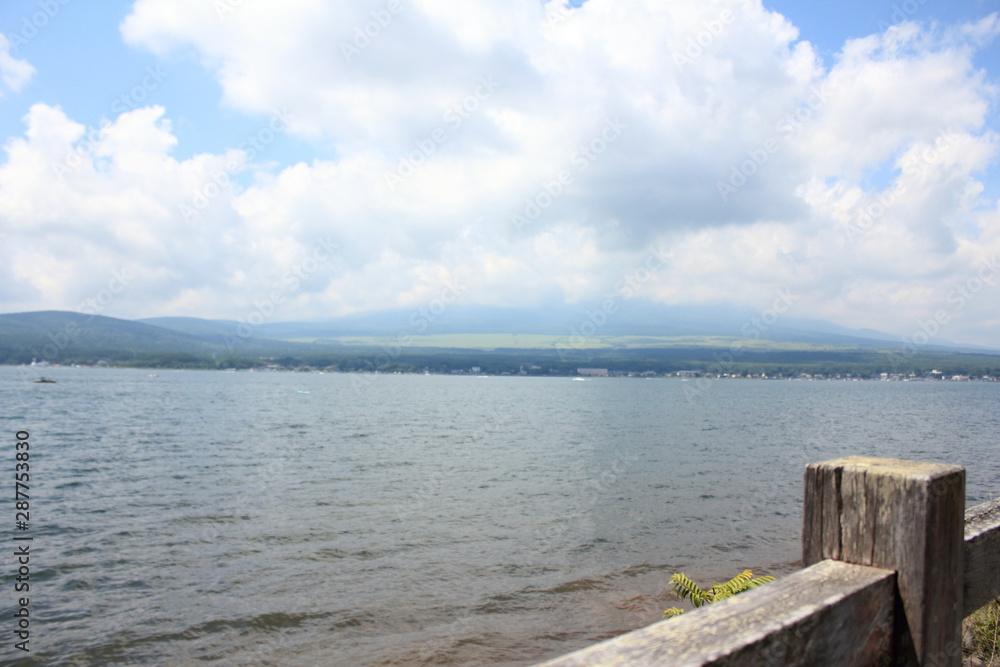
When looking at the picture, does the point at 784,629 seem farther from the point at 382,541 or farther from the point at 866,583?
the point at 382,541

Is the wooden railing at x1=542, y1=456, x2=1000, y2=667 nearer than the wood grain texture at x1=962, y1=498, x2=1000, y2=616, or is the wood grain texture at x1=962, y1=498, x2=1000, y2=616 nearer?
the wooden railing at x1=542, y1=456, x2=1000, y2=667

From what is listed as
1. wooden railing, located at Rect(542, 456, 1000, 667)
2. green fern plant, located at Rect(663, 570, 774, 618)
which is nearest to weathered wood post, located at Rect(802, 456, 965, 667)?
wooden railing, located at Rect(542, 456, 1000, 667)

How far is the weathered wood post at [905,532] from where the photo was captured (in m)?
2.26

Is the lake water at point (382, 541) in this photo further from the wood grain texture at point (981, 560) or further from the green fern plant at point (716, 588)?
the wood grain texture at point (981, 560)

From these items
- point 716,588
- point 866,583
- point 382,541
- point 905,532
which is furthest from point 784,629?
point 382,541

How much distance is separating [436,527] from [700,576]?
8.22 m

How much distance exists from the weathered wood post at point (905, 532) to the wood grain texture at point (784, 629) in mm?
64

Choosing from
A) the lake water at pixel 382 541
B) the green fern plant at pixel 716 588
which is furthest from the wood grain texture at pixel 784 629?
the lake water at pixel 382 541

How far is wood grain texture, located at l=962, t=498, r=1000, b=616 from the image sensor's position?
9.18ft

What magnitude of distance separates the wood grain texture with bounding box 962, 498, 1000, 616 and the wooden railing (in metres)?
0.16

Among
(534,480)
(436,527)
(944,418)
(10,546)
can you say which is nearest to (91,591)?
(10,546)

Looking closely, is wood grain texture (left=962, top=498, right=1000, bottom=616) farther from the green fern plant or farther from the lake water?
the lake water

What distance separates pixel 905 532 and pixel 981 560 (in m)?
1.01

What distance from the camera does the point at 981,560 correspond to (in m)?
2.87
